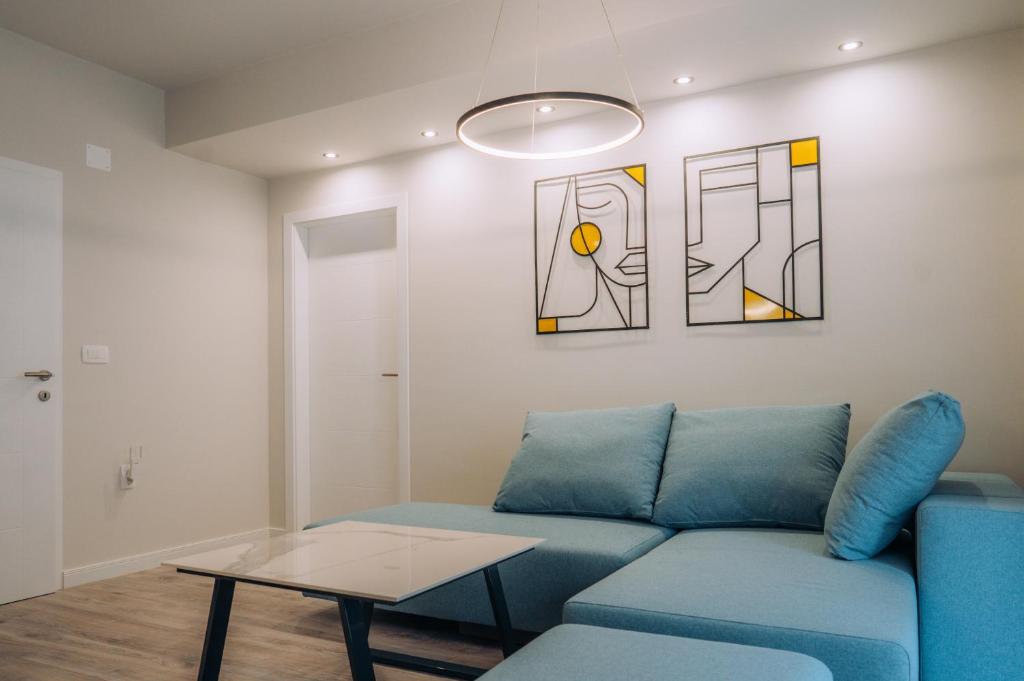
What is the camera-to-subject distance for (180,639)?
296 cm

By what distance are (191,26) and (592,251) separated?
221cm

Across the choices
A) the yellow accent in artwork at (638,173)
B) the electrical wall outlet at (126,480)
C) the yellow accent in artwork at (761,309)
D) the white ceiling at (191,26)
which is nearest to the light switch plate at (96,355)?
the electrical wall outlet at (126,480)

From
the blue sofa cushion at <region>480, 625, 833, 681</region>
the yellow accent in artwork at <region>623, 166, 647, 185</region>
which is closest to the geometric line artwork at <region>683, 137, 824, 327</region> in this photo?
the yellow accent in artwork at <region>623, 166, 647, 185</region>

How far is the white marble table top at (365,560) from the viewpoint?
1.86 m

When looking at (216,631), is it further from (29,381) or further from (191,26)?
(191,26)

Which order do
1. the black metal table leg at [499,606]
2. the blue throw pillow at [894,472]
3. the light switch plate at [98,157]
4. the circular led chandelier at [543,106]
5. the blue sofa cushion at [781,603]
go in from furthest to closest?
the light switch plate at [98,157] → the circular led chandelier at [543,106] → the black metal table leg at [499,606] → the blue throw pillow at [894,472] → the blue sofa cushion at [781,603]

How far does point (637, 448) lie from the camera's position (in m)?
3.13

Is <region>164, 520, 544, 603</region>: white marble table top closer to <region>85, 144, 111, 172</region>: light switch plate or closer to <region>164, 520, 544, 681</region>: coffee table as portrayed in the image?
<region>164, 520, 544, 681</region>: coffee table

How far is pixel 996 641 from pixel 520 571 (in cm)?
139

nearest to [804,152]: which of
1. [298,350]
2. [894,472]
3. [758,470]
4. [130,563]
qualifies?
[758,470]

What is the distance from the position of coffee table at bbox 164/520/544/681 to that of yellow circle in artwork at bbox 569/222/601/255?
1829mm

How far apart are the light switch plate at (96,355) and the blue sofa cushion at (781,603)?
3.10 m

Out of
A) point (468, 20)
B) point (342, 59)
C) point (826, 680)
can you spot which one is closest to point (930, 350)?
point (826, 680)

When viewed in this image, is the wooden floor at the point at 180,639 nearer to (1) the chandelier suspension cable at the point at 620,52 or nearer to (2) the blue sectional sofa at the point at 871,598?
(2) the blue sectional sofa at the point at 871,598
